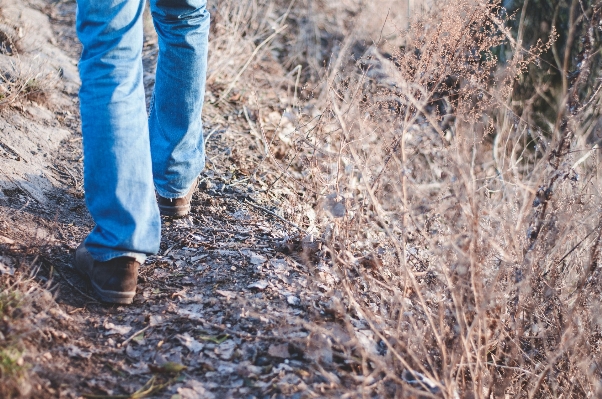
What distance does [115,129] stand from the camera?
2.07 meters

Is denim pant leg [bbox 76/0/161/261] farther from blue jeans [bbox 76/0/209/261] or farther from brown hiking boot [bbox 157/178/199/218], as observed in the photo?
brown hiking boot [bbox 157/178/199/218]

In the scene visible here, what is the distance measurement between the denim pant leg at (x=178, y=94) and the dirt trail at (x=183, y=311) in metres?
0.30

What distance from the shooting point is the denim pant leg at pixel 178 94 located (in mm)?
2580

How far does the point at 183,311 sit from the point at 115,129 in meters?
0.73

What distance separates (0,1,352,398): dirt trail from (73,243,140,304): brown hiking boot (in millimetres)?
59

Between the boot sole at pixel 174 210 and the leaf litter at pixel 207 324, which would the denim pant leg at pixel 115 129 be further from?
the boot sole at pixel 174 210

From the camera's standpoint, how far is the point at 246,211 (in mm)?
3279

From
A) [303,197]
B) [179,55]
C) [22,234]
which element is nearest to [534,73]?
[303,197]

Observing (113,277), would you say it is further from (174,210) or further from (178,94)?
(178,94)

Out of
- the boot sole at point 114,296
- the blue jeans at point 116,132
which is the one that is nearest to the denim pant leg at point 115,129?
the blue jeans at point 116,132

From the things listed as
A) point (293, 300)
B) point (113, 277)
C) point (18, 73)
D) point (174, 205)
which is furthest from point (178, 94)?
point (18, 73)

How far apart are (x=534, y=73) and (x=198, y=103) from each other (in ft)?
10.5

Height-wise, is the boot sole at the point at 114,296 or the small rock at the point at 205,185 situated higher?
the boot sole at the point at 114,296

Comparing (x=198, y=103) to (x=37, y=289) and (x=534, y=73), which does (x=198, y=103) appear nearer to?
(x=37, y=289)
